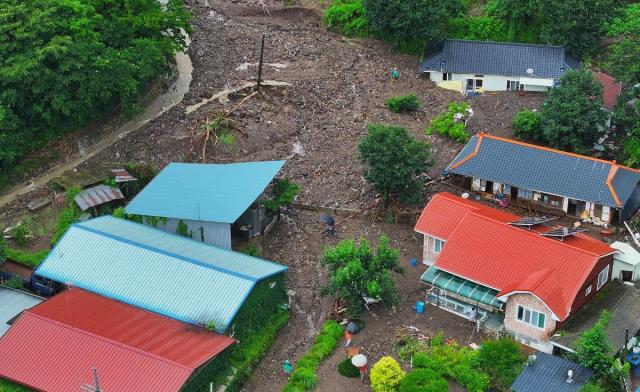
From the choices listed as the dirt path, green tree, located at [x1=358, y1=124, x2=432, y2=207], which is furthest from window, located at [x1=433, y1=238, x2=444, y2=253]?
the dirt path

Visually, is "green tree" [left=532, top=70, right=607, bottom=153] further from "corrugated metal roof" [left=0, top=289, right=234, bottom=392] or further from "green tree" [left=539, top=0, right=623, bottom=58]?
"corrugated metal roof" [left=0, top=289, right=234, bottom=392]

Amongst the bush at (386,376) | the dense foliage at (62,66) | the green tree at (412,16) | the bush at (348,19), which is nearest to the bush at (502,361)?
the bush at (386,376)

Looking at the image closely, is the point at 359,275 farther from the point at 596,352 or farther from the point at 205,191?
the point at 205,191

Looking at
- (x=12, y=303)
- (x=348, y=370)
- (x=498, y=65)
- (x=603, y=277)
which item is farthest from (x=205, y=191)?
(x=498, y=65)

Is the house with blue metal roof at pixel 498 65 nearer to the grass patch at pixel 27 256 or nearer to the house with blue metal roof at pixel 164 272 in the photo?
the house with blue metal roof at pixel 164 272

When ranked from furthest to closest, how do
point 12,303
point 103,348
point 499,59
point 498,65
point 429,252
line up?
1. point 499,59
2. point 498,65
3. point 429,252
4. point 12,303
5. point 103,348

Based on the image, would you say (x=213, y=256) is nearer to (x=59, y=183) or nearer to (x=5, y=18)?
(x=59, y=183)
